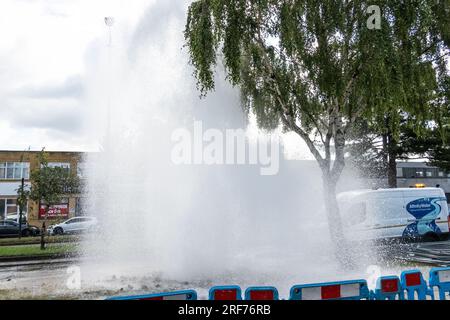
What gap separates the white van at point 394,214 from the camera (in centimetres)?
1511

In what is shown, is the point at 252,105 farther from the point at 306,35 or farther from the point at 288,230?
the point at 288,230

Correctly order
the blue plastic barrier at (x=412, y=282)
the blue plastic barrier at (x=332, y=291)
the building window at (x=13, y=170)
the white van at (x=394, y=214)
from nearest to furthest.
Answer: the blue plastic barrier at (x=332, y=291), the blue plastic barrier at (x=412, y=282), the white van at (x=394, y=214), the building window at (x=13, y=170)

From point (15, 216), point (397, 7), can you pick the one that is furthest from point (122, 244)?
point (15, 216)

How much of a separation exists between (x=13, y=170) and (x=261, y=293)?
1581 inches

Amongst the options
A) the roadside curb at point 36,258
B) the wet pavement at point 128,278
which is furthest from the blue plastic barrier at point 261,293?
the roadside curb at point 36,258

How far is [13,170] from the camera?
39.7 m

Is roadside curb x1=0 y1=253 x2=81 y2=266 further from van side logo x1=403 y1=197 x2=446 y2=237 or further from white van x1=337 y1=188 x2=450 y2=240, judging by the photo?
van side logo x1=403 y1=197 x2=446 y2=237

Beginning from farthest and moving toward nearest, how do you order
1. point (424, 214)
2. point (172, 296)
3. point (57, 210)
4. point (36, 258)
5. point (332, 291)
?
point (57, 210), point (424, 214), point (36, 258), point (332, 291), point (172, 296)

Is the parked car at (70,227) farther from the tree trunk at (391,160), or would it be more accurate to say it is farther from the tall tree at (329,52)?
the tree trunk at (391,160)

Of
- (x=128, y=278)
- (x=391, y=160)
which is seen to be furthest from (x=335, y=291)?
(x=391, y=160)

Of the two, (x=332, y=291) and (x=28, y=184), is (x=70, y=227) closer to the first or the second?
(x=28, y=184)

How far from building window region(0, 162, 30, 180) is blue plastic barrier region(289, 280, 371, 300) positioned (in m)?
39.5

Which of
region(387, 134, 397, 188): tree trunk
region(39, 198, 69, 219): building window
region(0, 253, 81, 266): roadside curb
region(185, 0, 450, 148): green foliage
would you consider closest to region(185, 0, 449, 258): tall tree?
region(185, 0, 450, 148): green foliage

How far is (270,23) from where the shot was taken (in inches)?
496
